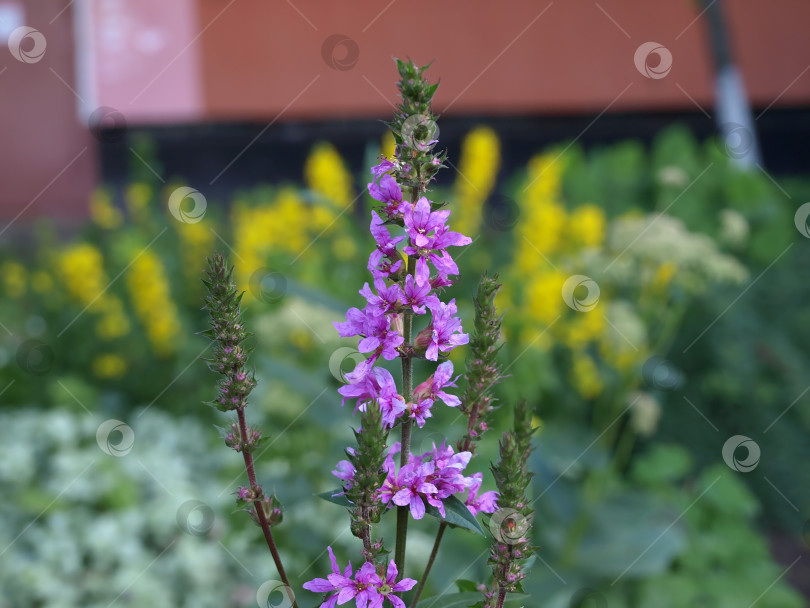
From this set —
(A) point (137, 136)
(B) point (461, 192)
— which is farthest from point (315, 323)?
(A) point (137, 136)

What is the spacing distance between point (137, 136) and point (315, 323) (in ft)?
16.0

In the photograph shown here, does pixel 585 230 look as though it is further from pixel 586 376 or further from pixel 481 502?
pixel 481 502

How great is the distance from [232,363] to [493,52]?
712 cm

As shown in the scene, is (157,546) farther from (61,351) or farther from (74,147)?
(74,147)

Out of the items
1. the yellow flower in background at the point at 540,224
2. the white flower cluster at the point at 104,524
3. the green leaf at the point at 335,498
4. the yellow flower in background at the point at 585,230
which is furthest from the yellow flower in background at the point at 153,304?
the green leaf at the point at 335,498

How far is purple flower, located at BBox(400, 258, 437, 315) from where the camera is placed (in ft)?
2.46

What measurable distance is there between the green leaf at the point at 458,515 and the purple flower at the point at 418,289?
0.62 ft

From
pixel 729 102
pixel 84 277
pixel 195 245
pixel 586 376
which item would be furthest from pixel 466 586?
pixel 729 102

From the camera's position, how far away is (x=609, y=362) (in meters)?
3.05

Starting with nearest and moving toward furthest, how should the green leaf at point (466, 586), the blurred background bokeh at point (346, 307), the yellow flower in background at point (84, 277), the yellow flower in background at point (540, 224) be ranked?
the green leaf at point (466, 586)
the blurred background bokeh at point (346, 307)
the yellow flower in background at point (540, 224)
the yellow flower in background at point (84, 277)

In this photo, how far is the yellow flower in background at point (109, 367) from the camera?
4031 millimetres

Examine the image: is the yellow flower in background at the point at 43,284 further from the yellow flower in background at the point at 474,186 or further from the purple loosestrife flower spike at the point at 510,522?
the purple loosestrife flower spike at the point at 510,522

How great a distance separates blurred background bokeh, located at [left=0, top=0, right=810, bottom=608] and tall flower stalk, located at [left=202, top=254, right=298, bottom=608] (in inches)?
7.2

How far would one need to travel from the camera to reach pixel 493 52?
7.36m
